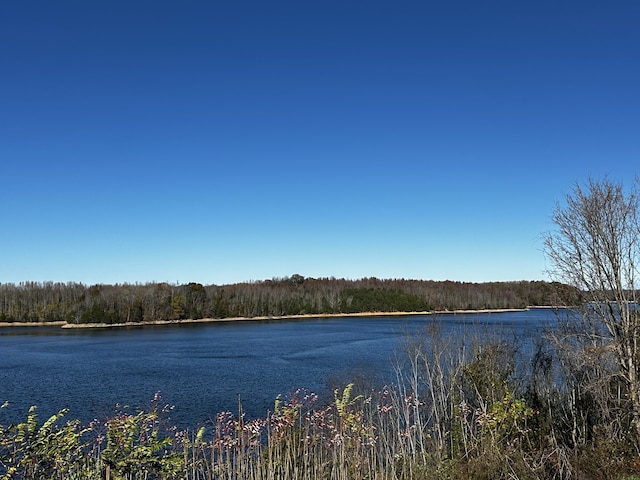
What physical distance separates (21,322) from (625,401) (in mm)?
109928

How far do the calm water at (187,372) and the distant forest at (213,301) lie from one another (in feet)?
130

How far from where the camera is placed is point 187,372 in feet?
113

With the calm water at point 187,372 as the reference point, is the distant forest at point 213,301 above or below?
above

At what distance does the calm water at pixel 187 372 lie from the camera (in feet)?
76.6

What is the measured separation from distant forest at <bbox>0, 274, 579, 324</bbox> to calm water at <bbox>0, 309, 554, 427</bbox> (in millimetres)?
39702

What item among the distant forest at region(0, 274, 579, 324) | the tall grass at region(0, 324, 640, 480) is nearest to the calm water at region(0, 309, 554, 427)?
the tall grass at region(0, 324, 640, 480)

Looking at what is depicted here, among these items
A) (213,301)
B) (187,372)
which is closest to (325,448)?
(187,372)

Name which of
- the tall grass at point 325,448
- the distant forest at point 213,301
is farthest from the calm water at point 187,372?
the distant forest at point 213,301

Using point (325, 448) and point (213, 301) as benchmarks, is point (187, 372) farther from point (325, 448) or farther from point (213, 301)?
point (213, 301)

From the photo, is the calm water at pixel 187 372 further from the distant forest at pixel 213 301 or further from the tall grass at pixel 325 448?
the distant forest at pixel 213 301

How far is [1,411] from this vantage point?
2245 centimetres

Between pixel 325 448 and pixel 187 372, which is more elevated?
pixel 325 448

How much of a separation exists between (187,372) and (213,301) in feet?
238

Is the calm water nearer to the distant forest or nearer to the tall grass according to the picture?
the tall grass
